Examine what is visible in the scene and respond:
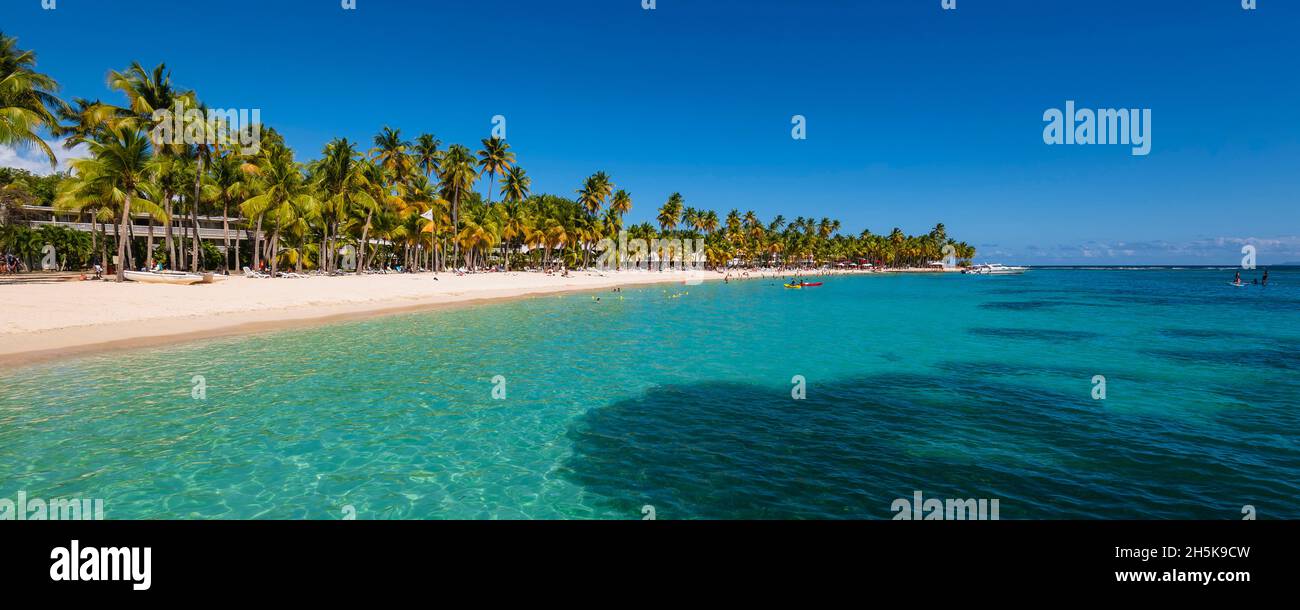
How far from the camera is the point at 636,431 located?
1180 cm

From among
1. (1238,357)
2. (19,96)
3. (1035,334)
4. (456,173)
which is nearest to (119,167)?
(19,96)

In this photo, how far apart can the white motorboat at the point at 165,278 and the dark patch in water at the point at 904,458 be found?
36.9 meters

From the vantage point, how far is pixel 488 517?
7.92 m

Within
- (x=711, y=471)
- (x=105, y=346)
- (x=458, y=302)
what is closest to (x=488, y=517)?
(x=711, y=471)

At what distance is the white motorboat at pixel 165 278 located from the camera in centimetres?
3569

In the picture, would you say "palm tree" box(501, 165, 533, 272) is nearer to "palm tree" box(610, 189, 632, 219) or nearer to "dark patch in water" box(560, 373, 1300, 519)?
"palm tree" box(610, 189, 632, 219)

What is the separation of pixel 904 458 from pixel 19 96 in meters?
49.5

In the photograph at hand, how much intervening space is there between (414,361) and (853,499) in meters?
15.5

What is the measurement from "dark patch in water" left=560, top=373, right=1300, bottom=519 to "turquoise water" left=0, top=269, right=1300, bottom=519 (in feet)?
0.21

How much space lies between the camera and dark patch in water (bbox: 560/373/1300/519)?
8.34 meters

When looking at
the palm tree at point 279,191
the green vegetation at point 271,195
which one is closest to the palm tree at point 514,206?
the green vegetation at point 271,195

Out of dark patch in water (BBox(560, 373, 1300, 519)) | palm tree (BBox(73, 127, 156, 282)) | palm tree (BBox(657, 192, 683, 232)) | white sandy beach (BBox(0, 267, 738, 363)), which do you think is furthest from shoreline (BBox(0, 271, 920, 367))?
palm tree (BBox(657, 192, 683, 232))

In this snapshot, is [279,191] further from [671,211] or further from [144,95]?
[671,211]
